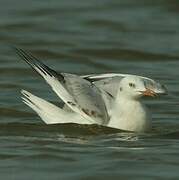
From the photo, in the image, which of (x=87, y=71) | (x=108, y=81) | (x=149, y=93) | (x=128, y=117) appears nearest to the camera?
(x=149, y=93)

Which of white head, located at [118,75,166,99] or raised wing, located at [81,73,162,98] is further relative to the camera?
raised wing, located at [81,73,162,98]

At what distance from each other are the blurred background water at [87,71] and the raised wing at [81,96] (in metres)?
0.24

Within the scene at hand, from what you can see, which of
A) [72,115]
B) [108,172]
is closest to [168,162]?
[108,172]

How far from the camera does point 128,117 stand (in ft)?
A: 39.9

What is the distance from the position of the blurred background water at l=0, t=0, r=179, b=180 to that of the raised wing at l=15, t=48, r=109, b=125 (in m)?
0.24

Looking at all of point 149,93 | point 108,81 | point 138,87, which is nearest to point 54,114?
point 108,81

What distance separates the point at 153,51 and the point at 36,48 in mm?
1720

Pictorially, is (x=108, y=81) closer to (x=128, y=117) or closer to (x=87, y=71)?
(x=128, y=117)

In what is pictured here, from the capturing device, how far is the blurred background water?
10.6 metres

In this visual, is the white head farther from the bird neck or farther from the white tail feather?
the white tail feather

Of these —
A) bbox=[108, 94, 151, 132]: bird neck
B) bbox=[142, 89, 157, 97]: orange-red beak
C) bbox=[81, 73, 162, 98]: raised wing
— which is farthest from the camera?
bbox=[81, 73, 162, 98]: raised wing

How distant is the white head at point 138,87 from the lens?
38.8 feet

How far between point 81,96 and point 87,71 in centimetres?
409

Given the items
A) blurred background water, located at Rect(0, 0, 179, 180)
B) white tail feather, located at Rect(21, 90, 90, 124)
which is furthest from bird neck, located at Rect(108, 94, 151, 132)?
white tail feather, located at Rect(21, 90, 90, 124)
